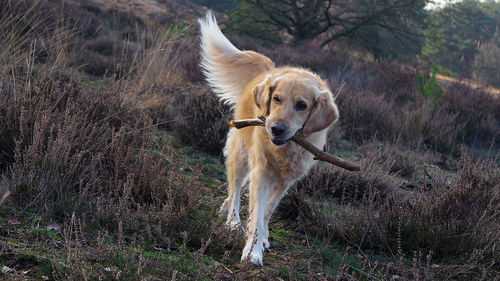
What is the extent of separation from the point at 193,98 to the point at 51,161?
285 cm

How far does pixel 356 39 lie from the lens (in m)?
14.0

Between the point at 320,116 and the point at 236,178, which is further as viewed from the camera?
the point at 236,178

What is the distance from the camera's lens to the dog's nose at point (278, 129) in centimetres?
265

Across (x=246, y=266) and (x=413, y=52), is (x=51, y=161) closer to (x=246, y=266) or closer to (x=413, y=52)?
(x=246, y=266)

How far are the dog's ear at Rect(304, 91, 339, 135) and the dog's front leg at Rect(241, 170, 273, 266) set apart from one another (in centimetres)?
43

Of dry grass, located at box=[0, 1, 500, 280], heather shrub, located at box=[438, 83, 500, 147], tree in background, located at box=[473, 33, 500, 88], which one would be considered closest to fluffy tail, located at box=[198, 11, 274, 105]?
dry grass, located at box=[0, 1, 500, 280]

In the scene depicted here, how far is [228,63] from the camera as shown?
409 cm

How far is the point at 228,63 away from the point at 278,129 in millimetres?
1606

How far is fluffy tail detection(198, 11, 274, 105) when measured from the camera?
4012 millimetres

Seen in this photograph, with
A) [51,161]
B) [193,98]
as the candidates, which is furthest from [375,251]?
[193,98]

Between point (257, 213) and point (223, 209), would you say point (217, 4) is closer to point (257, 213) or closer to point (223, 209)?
point (223, 209)

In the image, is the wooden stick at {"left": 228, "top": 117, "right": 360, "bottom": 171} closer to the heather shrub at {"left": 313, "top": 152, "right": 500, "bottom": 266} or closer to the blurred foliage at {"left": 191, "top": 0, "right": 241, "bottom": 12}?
the heather shrub at {"left": 313, "top": 152, "right": 500, "bottom": 266}

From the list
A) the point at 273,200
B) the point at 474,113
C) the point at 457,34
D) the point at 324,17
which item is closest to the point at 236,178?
the point at 273,200

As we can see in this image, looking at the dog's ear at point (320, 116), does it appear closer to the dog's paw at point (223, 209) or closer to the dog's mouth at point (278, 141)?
the dog's mouth at point (278, 141)
